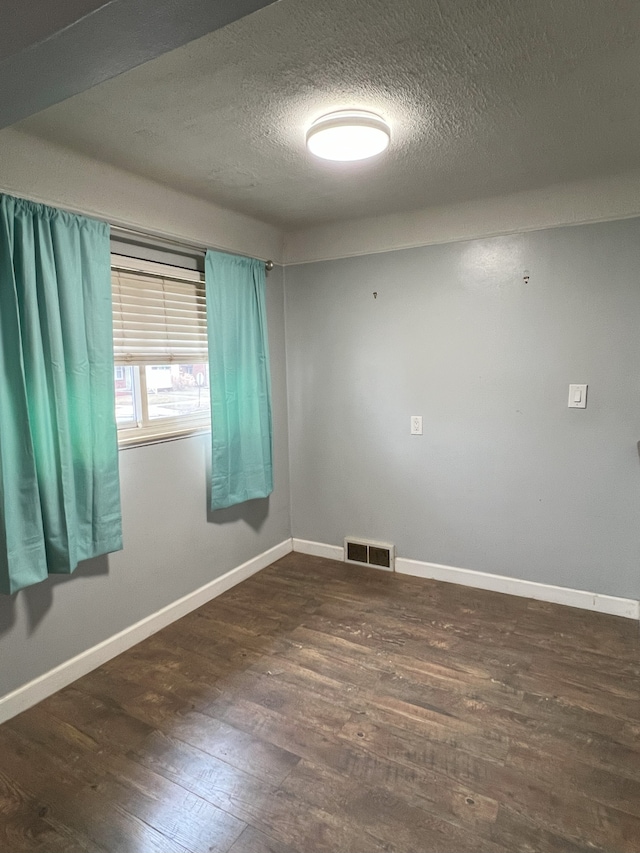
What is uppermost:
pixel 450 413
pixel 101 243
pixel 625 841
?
pixel 101 243

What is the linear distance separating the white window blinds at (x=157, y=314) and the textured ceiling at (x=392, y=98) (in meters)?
0.47

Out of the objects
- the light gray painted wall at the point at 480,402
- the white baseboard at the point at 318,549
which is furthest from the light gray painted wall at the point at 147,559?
the light gray painted wall at the point at 480,402

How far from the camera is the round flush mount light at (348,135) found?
73.4 inches

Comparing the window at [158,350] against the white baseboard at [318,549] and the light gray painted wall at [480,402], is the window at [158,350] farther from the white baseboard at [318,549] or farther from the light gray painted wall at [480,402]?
the white baseboard at [318,549]

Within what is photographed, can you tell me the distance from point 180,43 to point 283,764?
84.4 inches

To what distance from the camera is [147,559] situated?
8.88 feet

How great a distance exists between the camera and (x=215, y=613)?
295 centimetres

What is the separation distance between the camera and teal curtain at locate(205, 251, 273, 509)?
2959 mm

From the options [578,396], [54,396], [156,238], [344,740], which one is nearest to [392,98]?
[156,238]

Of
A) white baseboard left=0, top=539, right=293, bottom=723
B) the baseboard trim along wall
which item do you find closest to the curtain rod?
white baseboard left=0, top=539, right=293, bottom=723

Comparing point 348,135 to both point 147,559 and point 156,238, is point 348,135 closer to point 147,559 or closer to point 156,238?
point 156,238

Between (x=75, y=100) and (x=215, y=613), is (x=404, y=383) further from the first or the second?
(x=75, y=100)

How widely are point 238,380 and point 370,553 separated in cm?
149

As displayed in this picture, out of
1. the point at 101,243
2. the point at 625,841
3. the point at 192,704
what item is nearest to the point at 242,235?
the point at 101,243
